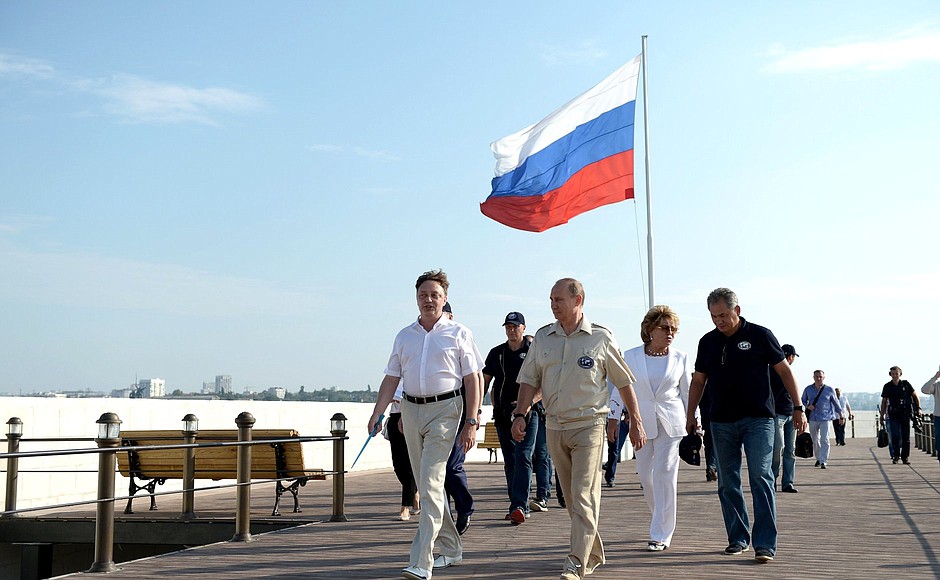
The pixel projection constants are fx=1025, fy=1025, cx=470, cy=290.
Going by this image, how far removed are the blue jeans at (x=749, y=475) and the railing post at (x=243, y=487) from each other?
392 centimetres

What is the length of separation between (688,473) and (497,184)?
6.05 metres

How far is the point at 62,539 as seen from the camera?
11.4 metres

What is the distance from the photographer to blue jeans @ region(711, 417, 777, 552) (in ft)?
23.3

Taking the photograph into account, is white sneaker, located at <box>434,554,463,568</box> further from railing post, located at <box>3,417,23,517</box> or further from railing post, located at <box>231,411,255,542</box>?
railing post, located at <box>3,417,23,517</box>

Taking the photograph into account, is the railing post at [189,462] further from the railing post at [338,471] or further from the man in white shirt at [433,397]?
the man in white shirt at [433,397]

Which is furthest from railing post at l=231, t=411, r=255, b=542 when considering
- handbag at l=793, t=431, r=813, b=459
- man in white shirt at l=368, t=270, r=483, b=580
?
handbag at l=793, t=431, r=813, b=459

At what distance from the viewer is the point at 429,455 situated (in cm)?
647

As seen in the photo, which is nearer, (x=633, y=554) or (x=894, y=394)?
(x=633, y=554)

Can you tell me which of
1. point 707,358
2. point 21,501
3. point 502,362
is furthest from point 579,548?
point 21,501

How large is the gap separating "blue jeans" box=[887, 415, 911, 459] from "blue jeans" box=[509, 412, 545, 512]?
11.5 metres

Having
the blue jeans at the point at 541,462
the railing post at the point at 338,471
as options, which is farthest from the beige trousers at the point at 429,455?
the blue jeans at the point at 541,462

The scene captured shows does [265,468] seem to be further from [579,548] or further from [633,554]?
[579,548]

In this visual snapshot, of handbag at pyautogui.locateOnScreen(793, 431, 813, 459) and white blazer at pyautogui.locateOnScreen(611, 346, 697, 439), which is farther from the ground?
white blazer at pyautogui.locateOnScreen(611, 346, 697, 439)

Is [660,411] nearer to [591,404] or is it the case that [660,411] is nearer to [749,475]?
[749,475]
